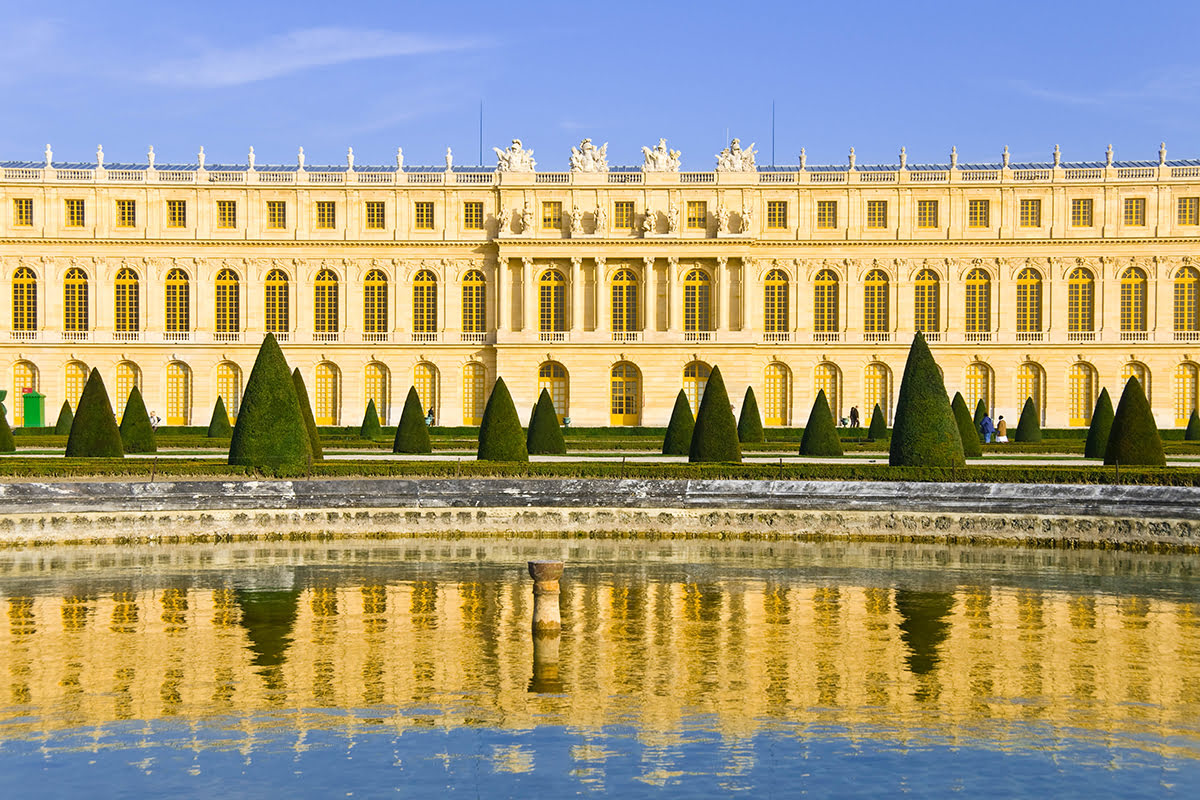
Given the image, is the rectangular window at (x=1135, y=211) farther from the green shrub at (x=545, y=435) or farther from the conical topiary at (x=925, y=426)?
the conical topiary at (x=925, y=426)

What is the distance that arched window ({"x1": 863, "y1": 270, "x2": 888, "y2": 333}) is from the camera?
58.4 metres

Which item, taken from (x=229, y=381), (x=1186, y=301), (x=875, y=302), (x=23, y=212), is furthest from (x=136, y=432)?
(x=1186, y=301)

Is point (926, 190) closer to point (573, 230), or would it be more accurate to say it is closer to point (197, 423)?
point (573, 230)

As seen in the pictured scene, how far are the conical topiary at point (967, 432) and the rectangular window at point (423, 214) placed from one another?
86.8ft

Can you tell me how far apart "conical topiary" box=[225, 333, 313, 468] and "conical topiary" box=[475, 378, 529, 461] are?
4378 millimetres

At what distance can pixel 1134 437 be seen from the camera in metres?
29.6

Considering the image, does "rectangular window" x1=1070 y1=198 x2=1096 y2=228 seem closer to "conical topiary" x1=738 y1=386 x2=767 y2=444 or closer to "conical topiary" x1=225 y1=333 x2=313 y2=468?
"conical topiary" x1=738 y1=386 x2=767 y2=444

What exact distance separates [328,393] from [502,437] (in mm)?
28750

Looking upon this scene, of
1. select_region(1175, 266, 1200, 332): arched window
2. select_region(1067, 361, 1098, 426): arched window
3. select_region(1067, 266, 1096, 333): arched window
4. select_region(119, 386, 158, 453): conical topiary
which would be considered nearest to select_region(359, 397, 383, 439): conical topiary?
select_region(119, 386, 158, 453): conical topiary

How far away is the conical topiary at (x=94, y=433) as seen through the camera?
3188cm

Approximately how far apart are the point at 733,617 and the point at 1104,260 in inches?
1743

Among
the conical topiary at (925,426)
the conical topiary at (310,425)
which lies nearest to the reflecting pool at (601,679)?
the conical topiary at (925,426)

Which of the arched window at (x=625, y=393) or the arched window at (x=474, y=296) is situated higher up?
the arched window at (x=474, y=296)

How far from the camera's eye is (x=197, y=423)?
58469mm
